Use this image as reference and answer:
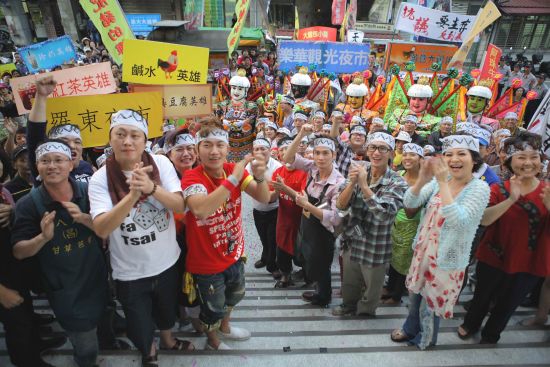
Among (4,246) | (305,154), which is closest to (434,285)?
(305,154)

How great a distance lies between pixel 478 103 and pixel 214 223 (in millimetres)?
5722

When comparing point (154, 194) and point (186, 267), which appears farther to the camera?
point (186, 267)

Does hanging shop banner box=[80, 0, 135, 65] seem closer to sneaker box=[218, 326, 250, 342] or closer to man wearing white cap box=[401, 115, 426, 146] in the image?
sneaker box=[218, 326, 250, 342]

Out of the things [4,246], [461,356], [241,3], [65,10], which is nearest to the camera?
[4,246]

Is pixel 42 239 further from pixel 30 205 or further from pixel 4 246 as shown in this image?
pixel 4 246

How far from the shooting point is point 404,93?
6488 millimetres

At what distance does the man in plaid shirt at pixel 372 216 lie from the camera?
257 cm

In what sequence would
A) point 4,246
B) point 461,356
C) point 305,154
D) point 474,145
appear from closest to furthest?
point 4,246 < point 474,145 < point 461,356 < point 305,154

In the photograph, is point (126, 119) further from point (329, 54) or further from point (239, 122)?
point (329, 54)

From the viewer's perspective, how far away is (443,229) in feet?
7.46

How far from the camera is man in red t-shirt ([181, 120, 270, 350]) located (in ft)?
7.38

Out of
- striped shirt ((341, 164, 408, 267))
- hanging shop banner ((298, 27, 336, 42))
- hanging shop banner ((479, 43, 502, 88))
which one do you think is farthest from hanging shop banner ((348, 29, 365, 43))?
striped shirt ((341, 164, 408, 267))

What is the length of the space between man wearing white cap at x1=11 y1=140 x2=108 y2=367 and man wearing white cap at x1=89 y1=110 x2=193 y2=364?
0.19 meters

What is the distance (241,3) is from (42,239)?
7.61 m
